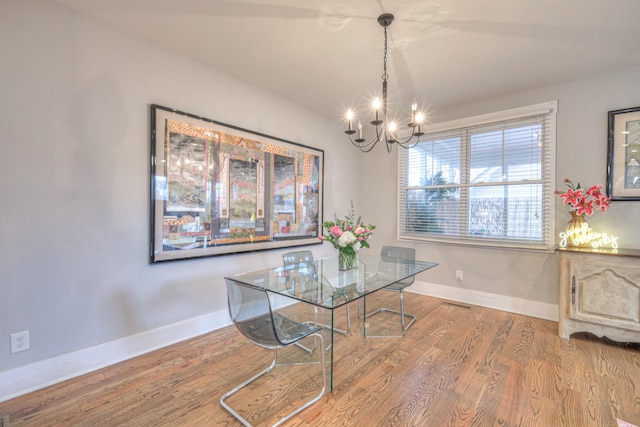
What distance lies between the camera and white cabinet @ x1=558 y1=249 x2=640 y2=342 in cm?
241

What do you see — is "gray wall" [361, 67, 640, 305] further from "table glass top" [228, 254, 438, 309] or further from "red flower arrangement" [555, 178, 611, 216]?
"table glass top" [228, 254, 438, 309]

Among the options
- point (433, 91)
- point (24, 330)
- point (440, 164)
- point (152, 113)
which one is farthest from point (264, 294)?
point (440, 164)

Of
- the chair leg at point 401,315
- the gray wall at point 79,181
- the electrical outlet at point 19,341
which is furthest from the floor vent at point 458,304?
the electrical outlet at point 19,341

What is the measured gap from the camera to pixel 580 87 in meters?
2.98

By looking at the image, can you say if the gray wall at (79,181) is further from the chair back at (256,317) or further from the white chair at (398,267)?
the white chair at (398,267)

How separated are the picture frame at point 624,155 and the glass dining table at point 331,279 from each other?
2.07 metres

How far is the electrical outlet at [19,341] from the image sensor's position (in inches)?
71.0

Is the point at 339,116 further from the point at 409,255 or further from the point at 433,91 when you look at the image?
the point at 409,255

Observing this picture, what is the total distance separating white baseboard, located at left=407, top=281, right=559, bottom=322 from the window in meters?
0.65

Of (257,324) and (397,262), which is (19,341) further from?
(397,262)

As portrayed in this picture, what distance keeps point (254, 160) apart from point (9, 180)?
1.86m

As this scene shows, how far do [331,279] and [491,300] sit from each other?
2.41 metres

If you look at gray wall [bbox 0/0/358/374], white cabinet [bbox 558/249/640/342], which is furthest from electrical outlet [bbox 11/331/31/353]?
white cabinet [bbox 558/249/640/342]

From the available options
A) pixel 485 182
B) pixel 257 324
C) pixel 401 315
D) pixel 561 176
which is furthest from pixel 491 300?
pixel 257 324
